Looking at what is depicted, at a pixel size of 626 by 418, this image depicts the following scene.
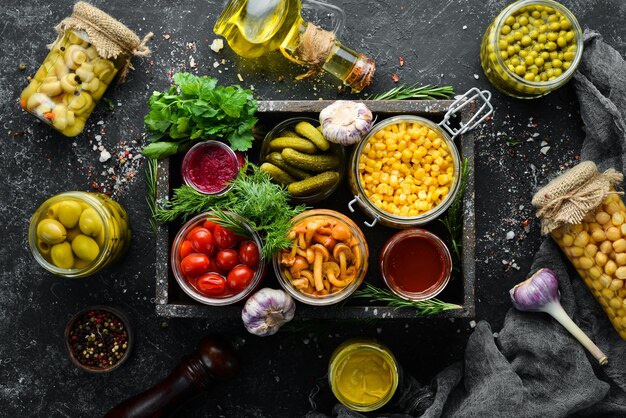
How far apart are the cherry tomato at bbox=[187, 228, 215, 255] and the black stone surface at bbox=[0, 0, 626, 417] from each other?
0.41 m

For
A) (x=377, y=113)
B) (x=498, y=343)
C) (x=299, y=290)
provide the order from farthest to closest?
1. (x=498, y=343)
2. (x=377, y=113)
3. (x=299, y=290)

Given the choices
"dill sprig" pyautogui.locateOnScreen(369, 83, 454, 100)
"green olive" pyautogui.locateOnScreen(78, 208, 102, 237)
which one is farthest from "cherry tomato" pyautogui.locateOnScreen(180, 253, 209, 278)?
"dill sprig" pyautogui.locateOnScreen(369, 83, 454, 100)

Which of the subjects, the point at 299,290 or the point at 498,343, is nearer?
the point at 299,290

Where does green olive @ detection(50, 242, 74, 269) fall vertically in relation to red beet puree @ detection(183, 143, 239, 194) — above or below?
below

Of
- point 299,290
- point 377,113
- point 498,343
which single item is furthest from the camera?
point 498,343

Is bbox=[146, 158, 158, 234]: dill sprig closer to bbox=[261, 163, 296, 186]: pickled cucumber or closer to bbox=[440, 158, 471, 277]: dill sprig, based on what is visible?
bbox=[261, 163, 296, 186]: pickled cucumber

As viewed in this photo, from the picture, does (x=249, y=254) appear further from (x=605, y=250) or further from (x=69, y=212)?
(x=605, y=250)

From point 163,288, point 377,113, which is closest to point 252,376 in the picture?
point 163,288

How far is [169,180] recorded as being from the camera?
88.3 inches

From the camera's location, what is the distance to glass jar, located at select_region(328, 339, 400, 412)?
2318 mm

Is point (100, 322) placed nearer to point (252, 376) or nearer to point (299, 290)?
point (252, 376)

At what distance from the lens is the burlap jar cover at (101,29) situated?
2369 mm

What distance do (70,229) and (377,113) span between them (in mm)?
1054

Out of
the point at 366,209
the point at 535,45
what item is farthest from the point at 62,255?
the point at 535,45
